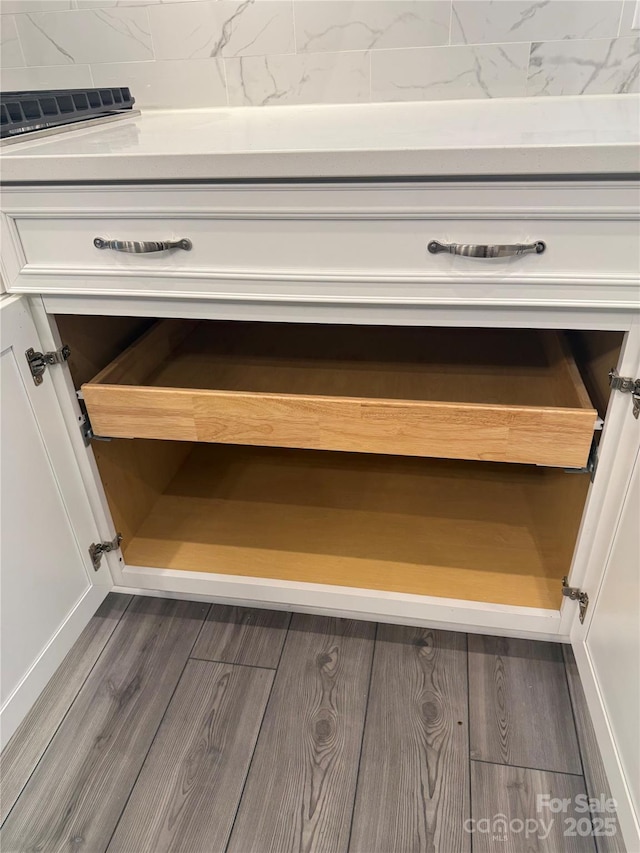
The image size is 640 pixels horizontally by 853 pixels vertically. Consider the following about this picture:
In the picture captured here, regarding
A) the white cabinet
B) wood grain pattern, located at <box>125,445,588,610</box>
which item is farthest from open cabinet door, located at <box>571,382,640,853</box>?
wood grain pattern, located at <box>125,445,588,610</box>

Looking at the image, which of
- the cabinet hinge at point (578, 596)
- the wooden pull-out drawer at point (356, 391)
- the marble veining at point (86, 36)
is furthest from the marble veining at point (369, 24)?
the cabinet hinge at point (578, 596)

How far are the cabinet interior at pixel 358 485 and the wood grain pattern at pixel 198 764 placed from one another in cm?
20

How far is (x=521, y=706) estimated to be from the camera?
98 centimetres

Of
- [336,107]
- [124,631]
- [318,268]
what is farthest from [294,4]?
[124,631]

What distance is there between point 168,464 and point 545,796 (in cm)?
96

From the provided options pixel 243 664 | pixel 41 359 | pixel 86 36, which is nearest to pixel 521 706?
pixel 243 664

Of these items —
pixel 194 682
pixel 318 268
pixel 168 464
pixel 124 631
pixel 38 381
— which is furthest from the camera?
pixel 168 464

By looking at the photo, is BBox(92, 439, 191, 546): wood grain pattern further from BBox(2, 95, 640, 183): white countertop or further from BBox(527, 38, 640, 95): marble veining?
BBox(527, 38, 640, 95): marble veining

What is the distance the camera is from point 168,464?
1380 mm

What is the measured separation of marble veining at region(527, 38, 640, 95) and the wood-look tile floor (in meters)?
1.02

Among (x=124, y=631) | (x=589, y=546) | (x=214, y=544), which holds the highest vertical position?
(x=589, y=546)

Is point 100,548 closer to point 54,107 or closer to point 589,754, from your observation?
point 54,107

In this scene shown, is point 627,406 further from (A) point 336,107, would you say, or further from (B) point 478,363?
(A) point 336,107

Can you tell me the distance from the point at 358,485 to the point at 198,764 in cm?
64
